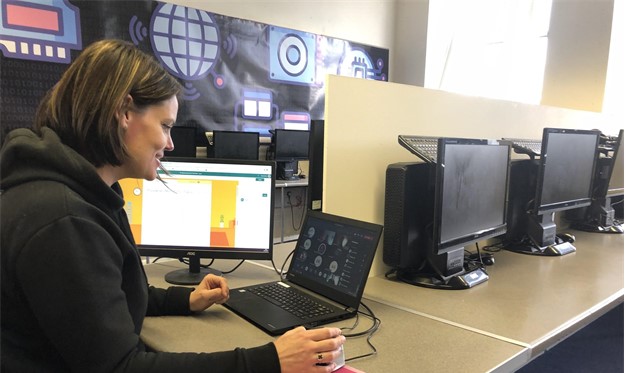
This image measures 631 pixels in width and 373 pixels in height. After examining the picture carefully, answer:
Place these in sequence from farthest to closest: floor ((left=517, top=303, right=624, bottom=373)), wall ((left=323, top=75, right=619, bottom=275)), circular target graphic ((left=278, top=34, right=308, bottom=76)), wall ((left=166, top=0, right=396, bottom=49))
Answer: circular target graphic ((left=278, top=34, right=308, bottom=76)) → wall ((left=166, top=0, right=396, bottom=49)) → floor ((left=517, top=303, right=624, bottom=373)) → wall ((left=323, top=75, right=619, bottom=275))

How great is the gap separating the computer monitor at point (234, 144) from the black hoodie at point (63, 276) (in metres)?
3.44

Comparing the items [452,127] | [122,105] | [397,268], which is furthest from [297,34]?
[122,105]

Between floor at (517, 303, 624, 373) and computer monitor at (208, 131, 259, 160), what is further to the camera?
computer monitor at (208, 131, 259, 160)

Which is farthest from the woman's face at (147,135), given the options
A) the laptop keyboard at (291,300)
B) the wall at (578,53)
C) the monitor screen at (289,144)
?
the wall at (578,53)

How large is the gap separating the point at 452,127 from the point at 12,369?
1.71 m

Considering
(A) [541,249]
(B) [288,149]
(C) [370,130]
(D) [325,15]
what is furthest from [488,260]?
(D) [325,15]

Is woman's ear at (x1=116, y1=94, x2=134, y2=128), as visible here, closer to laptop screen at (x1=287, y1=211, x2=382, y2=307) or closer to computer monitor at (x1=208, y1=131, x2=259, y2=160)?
laptop screen at (x1=287, y1=211, x2=382, y2=307)

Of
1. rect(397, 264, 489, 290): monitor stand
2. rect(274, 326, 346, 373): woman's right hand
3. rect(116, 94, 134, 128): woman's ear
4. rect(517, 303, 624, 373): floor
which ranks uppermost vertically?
rect(116, 94, 134, 128): woman's ear

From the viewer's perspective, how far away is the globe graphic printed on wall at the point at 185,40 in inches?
166

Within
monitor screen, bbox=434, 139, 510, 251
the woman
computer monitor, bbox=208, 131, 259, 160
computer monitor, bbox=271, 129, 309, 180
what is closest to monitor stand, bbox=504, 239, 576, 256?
monitor screen, bbox=434, 139, 510, 251

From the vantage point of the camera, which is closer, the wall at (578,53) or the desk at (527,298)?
the desk at (527,298)

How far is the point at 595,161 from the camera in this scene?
7.63ft

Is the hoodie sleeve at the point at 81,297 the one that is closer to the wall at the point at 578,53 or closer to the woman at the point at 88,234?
the woman at the point at 88,234

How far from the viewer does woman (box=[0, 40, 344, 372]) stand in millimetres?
753
